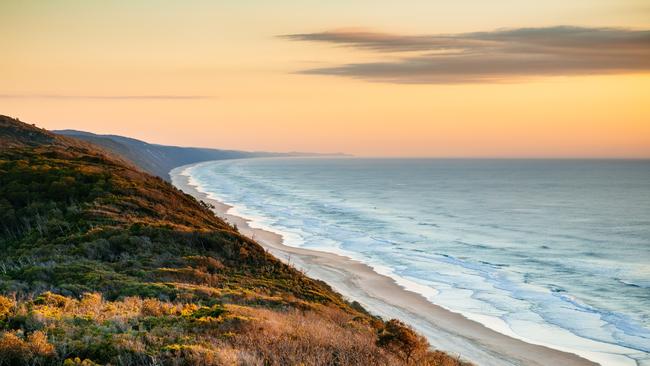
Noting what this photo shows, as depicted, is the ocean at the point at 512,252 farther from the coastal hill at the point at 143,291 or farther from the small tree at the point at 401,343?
the small tree at the point at 401,343

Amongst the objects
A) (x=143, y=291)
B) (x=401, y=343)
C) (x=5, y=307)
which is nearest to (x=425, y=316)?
(x=143, y=291)

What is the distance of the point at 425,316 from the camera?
34.0 m

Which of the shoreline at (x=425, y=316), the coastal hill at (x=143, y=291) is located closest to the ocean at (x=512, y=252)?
the shoreline at (x=425, y=316)

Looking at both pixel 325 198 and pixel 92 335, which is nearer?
pixel 92 335

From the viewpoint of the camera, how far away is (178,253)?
27.1 metres

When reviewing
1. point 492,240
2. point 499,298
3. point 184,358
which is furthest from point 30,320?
point 492,240

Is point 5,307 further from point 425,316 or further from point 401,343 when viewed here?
point 425,316

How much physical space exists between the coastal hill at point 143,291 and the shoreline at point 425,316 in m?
3.94

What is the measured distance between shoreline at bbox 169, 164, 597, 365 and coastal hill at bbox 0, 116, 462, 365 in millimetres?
3944

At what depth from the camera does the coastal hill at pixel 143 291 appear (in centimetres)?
979

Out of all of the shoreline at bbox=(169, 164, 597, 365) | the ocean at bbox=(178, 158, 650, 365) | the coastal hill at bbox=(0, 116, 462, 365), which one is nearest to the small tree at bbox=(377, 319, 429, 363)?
the coastal hill at bbox=(0, 116, 462, 365)

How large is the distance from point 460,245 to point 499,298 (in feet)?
71.7

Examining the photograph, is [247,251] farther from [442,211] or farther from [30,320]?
[442,211]

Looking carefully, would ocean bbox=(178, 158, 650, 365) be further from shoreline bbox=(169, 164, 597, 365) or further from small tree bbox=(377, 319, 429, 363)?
small tree bbox=(377, 319, 429, 363)
